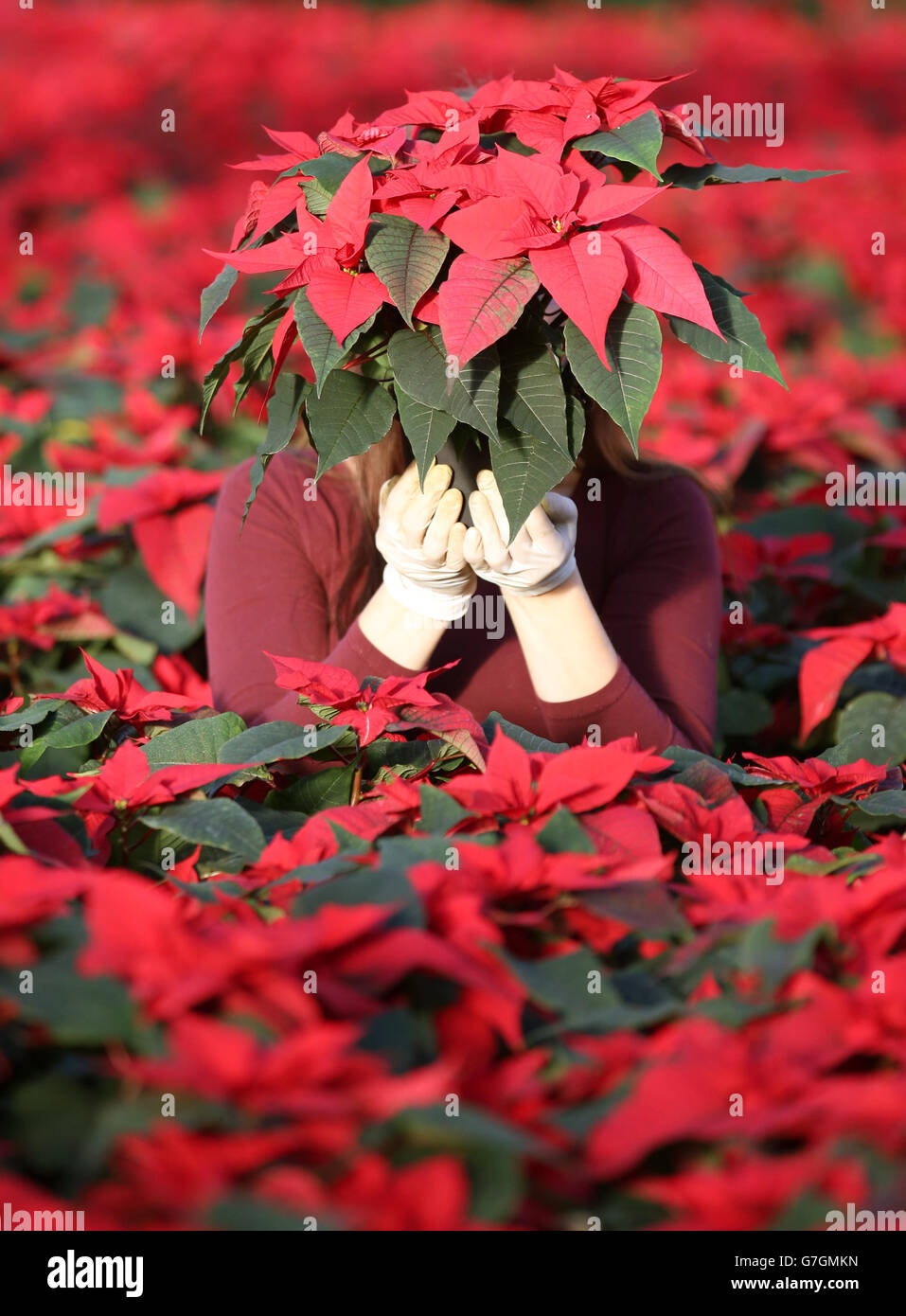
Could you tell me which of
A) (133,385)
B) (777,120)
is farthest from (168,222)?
(777,120)

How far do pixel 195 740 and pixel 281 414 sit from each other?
0.81 feet

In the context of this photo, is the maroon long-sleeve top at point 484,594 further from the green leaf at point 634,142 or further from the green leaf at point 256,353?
the green leaf at point 634,142

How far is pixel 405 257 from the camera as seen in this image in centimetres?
86

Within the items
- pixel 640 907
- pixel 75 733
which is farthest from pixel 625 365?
pixel 75 733

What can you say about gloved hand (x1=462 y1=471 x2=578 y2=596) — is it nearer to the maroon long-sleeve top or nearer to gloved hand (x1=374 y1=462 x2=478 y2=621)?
gloved hand (x1=374 y1=462 x2=478 y2=621)

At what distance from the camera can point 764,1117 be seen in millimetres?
559

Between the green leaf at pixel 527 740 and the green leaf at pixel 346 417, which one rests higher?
the green leaf at pixel 346 417

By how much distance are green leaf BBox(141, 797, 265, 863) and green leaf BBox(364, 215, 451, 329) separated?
0.33m

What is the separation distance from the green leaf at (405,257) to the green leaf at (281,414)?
4.9 inches

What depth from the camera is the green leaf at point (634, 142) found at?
0.85 m

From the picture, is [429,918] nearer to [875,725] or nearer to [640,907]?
[640,907]

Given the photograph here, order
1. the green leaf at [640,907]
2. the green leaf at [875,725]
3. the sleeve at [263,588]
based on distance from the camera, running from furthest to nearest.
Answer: the sleeve at [263,588] → the green leaf at [875,725] → the green leaf at [640,907]

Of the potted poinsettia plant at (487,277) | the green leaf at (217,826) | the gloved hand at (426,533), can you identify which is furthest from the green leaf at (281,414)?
the green leaf at (217,826)

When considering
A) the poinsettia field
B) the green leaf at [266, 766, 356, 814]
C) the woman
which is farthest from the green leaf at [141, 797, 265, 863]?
the woman
